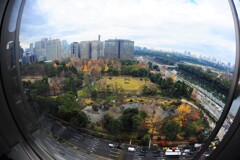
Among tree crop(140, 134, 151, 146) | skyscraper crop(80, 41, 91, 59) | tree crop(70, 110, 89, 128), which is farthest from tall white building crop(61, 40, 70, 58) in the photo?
tree crop(140, 134, 151, 146)

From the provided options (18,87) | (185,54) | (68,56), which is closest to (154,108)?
(185,54)

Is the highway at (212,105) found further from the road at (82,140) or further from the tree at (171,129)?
the road at (82,140)

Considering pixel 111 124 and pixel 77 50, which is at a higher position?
pixel 77 50

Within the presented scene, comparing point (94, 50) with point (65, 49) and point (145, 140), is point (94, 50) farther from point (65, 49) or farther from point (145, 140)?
point (145, 140)

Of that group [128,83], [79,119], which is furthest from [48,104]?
[128,83]

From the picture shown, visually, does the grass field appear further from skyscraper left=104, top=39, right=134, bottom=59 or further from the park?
skyscraper left=104, top=39, right=134, bottom=59

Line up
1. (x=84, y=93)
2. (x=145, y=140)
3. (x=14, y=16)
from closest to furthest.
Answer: (x=14, y=16) → (x=145, y=140) → (x=84, y=93)

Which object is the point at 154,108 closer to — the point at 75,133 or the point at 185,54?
the point at 185,54
